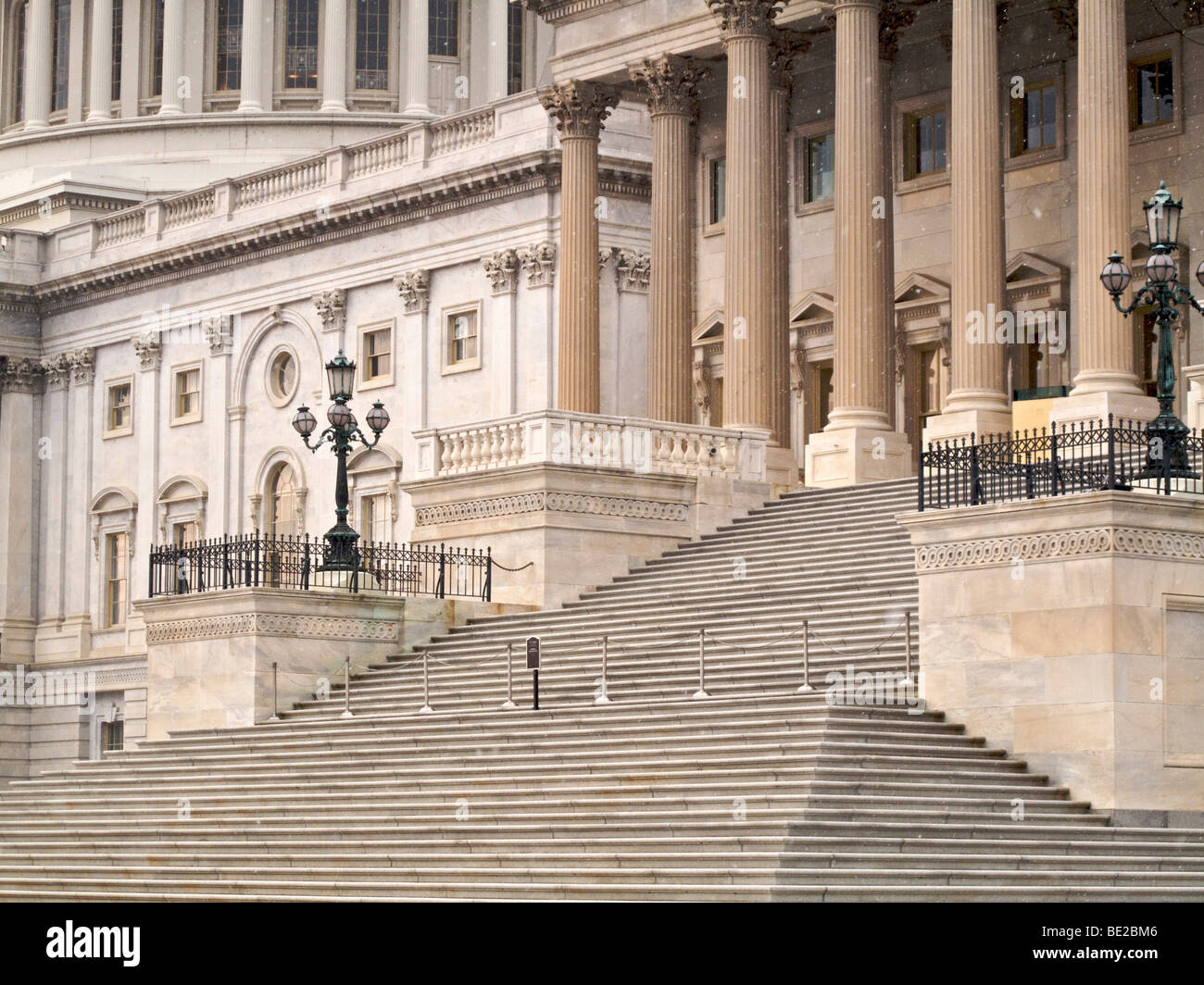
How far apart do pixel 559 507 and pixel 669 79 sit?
1128 centimetres

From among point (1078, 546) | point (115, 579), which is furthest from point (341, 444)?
point (115, 579)

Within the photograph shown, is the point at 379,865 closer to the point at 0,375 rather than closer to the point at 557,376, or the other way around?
the point at 557,376

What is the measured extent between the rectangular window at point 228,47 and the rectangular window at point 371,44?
4.05 metres

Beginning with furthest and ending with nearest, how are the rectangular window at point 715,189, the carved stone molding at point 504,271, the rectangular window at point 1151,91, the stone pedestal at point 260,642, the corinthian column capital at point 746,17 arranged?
Answer: the carved stone molding at point 504,271 → the rectangular window at point 715,189 → the corinthian column capital at point 746,17 → the rectangular window at point 1151,91 → the stone pedestal at point 260,642

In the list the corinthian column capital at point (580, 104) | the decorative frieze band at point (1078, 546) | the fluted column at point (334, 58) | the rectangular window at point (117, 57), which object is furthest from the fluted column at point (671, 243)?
the rectangular window at point (117, 57)

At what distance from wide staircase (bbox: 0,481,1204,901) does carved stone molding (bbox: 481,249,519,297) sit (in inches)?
690

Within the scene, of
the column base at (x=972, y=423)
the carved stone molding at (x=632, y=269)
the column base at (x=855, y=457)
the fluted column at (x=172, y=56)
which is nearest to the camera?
the column base at (x=972, y=423)

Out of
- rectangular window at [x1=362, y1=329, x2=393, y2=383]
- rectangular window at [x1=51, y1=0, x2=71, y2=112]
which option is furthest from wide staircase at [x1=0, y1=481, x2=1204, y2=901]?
rectangular window at [x1=51, y1=0, x2=71, y2=112]

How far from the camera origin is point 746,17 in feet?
152

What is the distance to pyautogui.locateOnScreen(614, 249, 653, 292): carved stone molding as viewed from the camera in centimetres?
5619

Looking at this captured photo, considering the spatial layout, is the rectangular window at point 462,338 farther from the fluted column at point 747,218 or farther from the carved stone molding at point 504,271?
the fluted column at point 747,218

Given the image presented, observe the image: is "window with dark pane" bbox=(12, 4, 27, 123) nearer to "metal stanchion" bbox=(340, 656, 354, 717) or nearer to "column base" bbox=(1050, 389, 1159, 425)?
"metal stanchion" bbox=(340, 656, 354, 717)

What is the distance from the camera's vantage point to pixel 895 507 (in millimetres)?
38688

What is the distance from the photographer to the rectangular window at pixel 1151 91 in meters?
44.4
